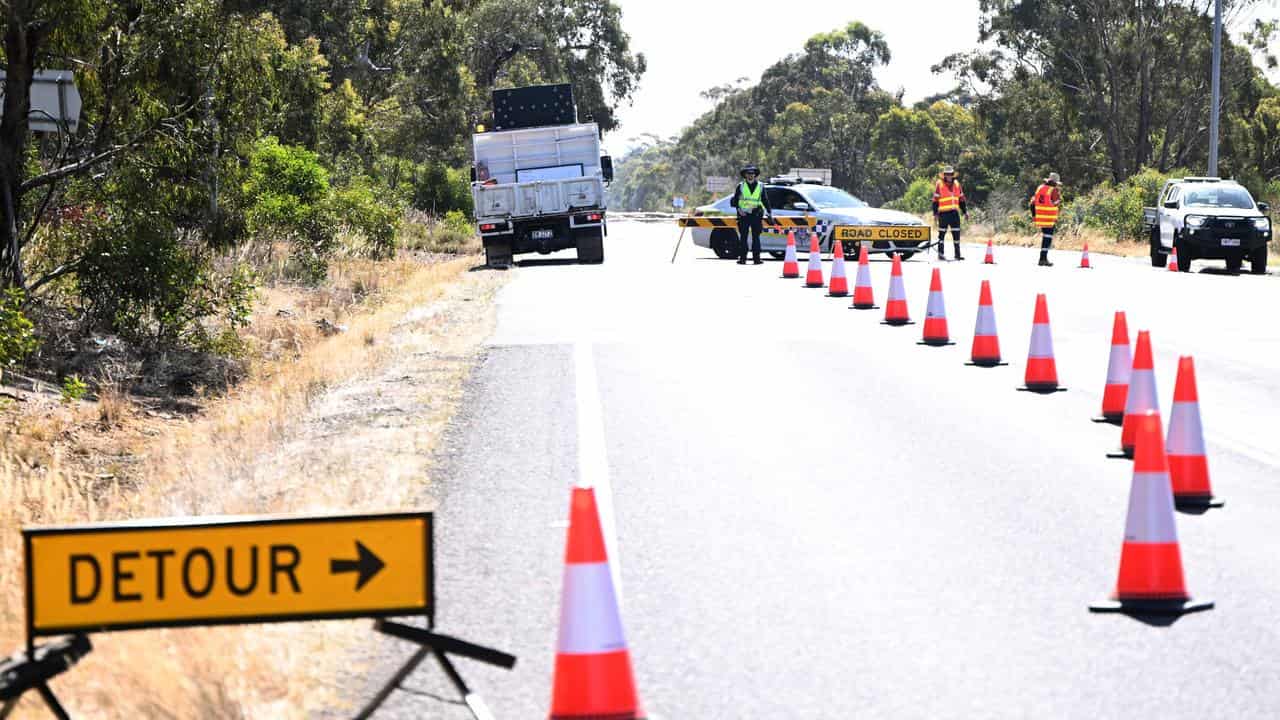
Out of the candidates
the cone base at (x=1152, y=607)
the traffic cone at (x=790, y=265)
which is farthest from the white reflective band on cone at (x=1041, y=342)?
the traffic cone at (x=790, y=265)

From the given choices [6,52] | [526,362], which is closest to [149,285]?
[6,52]

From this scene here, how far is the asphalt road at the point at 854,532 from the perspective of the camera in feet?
17.2

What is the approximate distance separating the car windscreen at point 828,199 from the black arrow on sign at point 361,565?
82.9 feet

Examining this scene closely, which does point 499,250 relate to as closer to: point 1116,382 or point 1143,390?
A: point 1116,382

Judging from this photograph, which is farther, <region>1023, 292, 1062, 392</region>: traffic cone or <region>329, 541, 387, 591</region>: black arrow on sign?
<region>1023, 292, 1062, 392</region>: traffic cone

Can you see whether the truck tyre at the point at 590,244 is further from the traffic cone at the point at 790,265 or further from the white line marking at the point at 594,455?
the white line marking at the point at 594,455

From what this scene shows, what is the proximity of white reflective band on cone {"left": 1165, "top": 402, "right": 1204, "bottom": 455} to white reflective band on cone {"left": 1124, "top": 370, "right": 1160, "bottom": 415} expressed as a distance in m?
0.56

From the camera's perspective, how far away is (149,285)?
16.7 meters

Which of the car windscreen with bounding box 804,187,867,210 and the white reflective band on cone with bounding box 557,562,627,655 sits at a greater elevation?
the car windscreen with bounding box 804,187,867,210

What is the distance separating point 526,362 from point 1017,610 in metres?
8.64

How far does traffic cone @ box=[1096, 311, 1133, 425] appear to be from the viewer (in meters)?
10.3

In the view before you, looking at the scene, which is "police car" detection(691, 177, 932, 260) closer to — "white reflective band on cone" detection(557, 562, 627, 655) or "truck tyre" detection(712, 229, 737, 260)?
"truck tyre" detection(712, 229, 737, 260)

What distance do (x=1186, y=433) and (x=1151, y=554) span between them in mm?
1992

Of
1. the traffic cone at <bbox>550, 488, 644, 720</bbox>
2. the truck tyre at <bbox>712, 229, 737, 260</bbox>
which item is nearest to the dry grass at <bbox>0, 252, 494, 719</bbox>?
the traffic cone at <bbox>550, 488, 644, 720</bbox>
